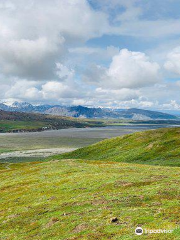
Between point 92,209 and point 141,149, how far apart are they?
3247 inches

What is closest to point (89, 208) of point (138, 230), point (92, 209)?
point (92, 209)

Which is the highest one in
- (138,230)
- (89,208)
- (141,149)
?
(138,230)

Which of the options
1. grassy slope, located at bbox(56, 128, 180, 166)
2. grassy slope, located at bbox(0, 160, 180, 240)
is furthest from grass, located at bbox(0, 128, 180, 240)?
grassy slope, located at bbox(56, 128, 180, 166)

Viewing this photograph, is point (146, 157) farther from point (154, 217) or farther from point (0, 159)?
point (0, 159)

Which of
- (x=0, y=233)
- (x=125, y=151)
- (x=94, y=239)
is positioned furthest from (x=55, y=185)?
(x=125, y=151)

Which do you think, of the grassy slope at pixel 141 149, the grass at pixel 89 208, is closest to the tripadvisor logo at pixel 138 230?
the grass at pixel 89 208

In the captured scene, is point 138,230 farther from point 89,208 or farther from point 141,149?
point 141,149

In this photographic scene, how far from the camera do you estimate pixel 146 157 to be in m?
97.9

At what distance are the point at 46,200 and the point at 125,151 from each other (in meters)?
80.7

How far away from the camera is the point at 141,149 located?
110 m

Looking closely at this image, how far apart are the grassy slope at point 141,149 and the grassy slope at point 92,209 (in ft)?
140

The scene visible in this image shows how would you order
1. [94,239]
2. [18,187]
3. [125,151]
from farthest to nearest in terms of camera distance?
[125,151]
[18,187]
[94,239]

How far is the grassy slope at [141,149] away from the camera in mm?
91875

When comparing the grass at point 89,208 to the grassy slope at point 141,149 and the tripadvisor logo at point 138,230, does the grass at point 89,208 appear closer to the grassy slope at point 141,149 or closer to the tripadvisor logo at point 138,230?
the tripadvisor logo at point 138,230
